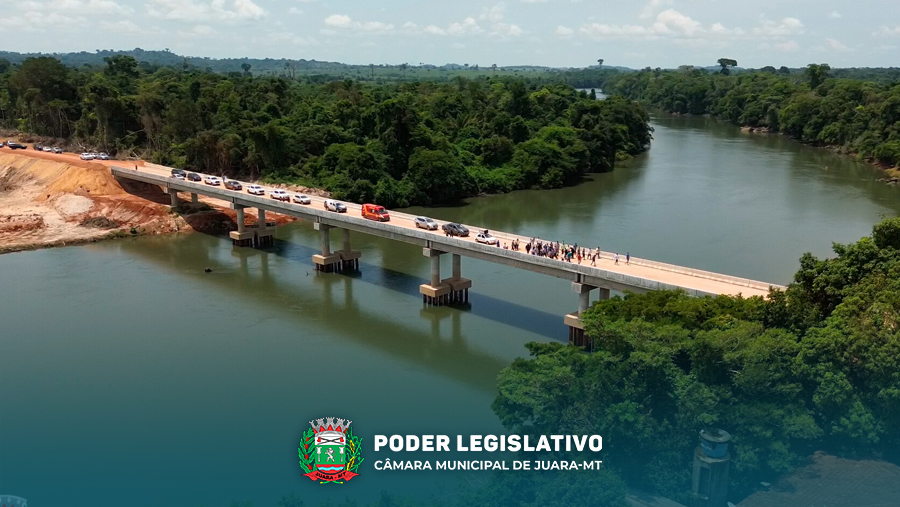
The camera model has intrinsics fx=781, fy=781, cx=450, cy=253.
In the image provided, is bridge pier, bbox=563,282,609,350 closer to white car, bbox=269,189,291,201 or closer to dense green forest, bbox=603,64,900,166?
white car, bbox=269,189,291,201

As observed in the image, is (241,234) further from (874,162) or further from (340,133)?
(874,162)

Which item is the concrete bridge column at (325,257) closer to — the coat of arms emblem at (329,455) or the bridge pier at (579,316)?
the bridge pier at (579,316)

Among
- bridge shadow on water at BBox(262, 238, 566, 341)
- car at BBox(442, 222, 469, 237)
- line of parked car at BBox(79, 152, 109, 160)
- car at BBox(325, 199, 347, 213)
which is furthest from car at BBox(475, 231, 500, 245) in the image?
line of parked car at BBox(79, 152, 109, 160)

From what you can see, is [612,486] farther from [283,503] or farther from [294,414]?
[294,414]

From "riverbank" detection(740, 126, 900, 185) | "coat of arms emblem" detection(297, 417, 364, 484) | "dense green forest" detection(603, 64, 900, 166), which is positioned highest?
"dense green forest" detection(603, 64, 900, 166)


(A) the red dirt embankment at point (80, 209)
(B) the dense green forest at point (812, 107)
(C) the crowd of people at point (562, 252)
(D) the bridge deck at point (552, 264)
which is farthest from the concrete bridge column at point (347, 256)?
(B) the dense green forest at point (812, 107)
